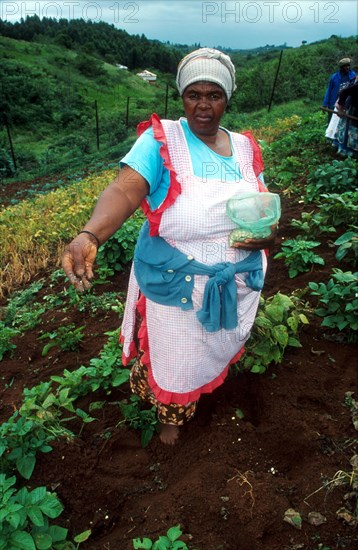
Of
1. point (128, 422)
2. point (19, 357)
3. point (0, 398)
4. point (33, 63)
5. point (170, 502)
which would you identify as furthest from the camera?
point (33, 63)

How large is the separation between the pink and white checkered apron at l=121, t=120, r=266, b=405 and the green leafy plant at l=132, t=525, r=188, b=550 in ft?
1.81

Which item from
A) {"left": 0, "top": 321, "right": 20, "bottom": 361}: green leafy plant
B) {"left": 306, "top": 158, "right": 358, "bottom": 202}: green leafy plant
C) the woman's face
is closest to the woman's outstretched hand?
the woman's face

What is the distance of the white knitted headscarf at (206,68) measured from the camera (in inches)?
69.1

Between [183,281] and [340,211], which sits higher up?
[183,281]

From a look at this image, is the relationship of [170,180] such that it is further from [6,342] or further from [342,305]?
[6,342]

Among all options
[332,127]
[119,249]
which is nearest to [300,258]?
[119,249]

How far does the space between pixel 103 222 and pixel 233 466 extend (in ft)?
4.01

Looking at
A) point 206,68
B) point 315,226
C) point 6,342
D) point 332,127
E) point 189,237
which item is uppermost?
point 206,68

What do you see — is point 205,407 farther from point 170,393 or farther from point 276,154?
point 276,154

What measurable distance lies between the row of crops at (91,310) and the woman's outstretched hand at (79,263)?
76 centimetres

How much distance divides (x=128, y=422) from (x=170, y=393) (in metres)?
0.44

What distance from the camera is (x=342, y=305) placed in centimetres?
273

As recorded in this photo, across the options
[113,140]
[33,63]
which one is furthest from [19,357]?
[33,63]

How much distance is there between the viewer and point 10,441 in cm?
189
